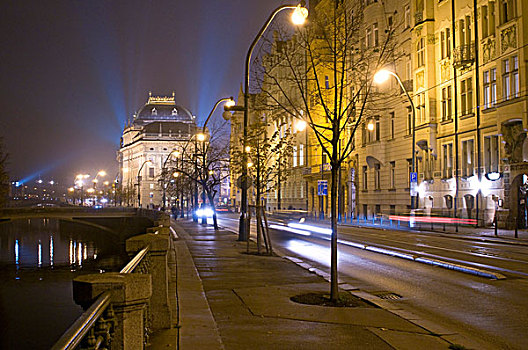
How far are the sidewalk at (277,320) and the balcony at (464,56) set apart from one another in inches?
1060

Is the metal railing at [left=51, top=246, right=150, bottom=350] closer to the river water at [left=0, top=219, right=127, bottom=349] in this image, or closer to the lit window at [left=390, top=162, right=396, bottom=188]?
the river water at [left=0, top=219, right=127, bottom=349]

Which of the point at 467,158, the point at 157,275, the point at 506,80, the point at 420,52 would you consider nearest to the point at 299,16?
the point at 157,275

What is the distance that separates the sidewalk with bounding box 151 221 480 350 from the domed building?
427ft

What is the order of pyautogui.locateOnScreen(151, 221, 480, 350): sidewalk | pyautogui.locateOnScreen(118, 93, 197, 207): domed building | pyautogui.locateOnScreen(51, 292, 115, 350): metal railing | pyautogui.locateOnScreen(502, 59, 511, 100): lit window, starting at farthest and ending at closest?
pyautogui.locateOnScreen(118, 93, 197, 207): domed building < pyautogui.locateOnScreen(502, 59, 511, 100): lit window < pyautogui.locateOnScreen(151, 221, 480, 350): sidewalk < pyautogui.locateOnScreen(51, 292, 115, 350): metal railing

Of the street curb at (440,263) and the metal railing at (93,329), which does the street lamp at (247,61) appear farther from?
the metal railing at (93,329)

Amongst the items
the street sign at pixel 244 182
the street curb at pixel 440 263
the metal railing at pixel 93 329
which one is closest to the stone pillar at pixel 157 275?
the metal railing at pixel 93 329

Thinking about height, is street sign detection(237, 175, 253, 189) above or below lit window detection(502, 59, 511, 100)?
below

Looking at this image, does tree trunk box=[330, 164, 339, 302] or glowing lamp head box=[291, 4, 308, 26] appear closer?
tree trunk box=[330, 164, 339, 302]

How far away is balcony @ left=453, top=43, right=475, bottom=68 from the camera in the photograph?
120 ft

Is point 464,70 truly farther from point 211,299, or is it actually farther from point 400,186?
point 211,299

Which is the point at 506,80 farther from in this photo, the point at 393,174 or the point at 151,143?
the point at 151,143

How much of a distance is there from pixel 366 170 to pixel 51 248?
35341mm

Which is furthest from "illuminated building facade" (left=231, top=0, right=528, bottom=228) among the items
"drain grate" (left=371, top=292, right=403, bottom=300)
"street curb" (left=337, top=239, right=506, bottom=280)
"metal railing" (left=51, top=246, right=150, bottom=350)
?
"metal railing" (left=51, top=246, right=150, bottom=350)

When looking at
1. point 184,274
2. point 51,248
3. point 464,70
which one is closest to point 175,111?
point 51,248
